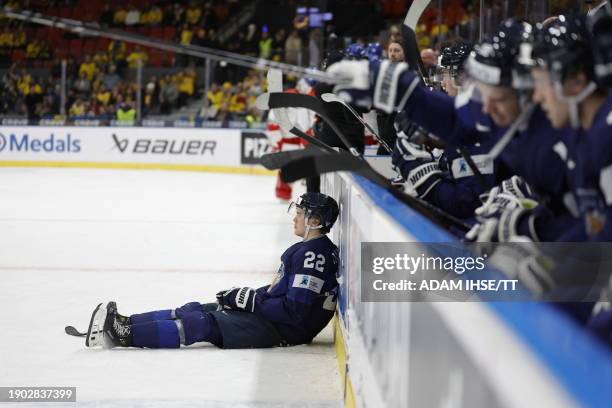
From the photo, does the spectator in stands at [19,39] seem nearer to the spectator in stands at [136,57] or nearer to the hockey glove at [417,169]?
the spectator in stands at [136,57]

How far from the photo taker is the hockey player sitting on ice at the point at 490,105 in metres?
2.08

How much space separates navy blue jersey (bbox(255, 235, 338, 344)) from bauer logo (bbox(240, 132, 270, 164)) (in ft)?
30.2

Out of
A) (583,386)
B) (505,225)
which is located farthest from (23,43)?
(583,386)

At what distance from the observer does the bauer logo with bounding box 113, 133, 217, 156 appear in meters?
13.5

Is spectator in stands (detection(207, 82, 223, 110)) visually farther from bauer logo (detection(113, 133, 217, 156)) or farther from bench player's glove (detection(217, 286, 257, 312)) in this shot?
bench player's glove (detection(217, 286, 257, 312))

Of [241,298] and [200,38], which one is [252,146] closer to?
[200,38]

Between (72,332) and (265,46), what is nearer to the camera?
(72,332)

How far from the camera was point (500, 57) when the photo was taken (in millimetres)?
2078

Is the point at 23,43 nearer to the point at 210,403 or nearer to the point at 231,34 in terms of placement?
Result: the point at 231,34

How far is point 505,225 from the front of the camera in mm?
2146

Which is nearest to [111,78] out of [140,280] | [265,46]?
[265,46]

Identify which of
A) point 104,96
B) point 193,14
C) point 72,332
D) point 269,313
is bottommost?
point 72,332

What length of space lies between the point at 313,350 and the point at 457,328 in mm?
2531
